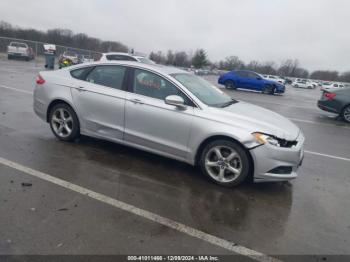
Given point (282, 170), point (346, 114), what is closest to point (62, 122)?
point (282, 170)

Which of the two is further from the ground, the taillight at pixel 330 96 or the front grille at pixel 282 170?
the taillight at pixel 330 96

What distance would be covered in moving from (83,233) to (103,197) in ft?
2.55

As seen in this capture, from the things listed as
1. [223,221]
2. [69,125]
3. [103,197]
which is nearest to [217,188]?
[223,221]

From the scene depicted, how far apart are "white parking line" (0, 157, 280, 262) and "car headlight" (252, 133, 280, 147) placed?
5.05 ft

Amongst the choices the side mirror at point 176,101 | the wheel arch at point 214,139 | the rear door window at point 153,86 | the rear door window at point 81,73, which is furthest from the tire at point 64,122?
the wheel arch at point 214,139

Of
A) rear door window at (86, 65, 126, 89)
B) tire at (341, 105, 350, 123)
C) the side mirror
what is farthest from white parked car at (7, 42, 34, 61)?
the side mirror

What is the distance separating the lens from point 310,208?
4.05 metres

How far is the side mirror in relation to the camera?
4434 mm

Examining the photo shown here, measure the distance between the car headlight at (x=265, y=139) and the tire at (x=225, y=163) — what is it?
24 cm

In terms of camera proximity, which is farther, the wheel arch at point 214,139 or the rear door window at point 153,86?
the rear door window at point 153,86

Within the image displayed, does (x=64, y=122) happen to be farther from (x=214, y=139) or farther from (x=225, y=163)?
(x=225, y=163)

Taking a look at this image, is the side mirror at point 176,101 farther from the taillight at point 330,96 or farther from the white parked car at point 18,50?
the white parked car at point 18,50

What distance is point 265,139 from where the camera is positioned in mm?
4141

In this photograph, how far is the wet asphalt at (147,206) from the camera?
117 inches
